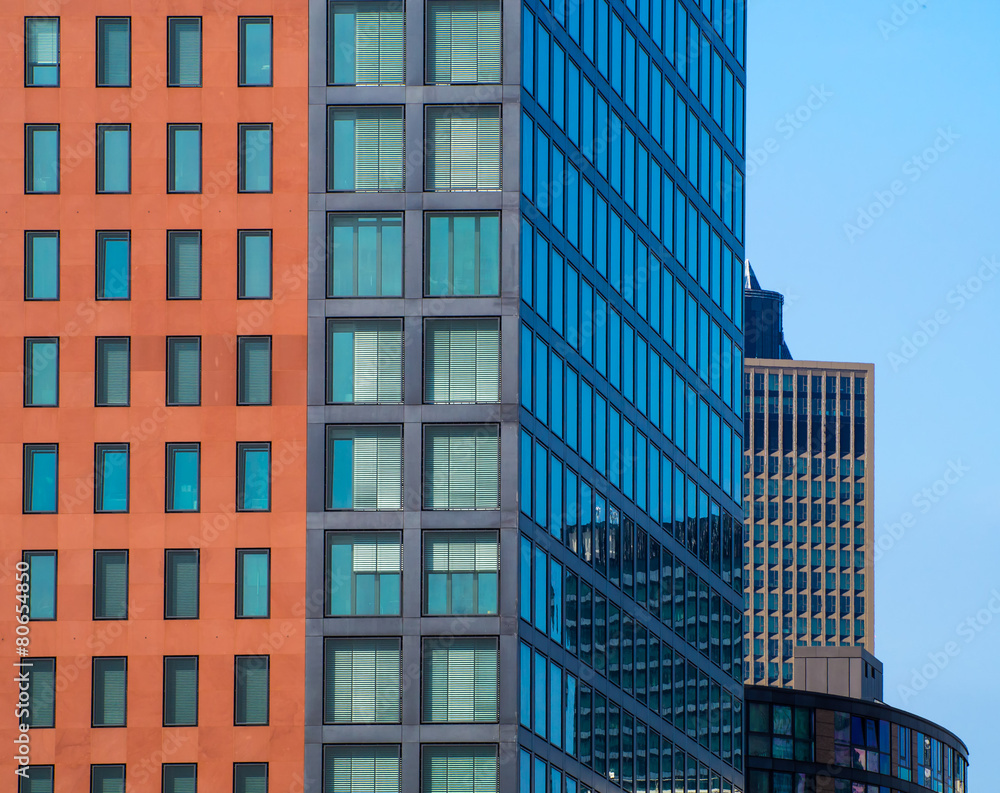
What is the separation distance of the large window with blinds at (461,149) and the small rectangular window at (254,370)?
7.67 metres

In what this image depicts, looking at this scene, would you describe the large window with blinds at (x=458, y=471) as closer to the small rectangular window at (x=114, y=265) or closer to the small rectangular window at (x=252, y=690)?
the small rectangular window at (x=252, y=690)

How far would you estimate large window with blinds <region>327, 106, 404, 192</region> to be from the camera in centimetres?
6688

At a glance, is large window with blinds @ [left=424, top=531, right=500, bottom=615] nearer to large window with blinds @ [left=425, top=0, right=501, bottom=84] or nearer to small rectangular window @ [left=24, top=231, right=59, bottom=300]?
small rectangular window @ [left=24, top=231, right=59, bottom=300]

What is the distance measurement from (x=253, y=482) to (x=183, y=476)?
2.25 meters

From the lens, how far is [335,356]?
66.3 m

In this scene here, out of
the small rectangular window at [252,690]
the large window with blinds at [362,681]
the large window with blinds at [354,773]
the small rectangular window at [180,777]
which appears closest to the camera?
the small rectangular window at [180,777]

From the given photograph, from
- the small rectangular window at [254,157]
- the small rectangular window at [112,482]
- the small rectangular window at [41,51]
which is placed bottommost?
the small rectangular window at [112,482]

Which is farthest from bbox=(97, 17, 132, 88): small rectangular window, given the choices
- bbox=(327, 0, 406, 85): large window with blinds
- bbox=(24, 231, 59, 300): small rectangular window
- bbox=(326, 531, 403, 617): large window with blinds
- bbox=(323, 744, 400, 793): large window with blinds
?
bbox=(323, 744, 400, 793): large window with blinds

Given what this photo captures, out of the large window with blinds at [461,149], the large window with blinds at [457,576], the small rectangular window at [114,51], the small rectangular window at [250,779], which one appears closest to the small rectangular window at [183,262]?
the small rectangular window at [114,51]

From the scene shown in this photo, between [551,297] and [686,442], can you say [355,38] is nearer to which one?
[551,297]

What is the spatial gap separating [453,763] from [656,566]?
69.4ft

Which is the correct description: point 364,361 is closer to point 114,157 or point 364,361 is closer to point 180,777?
point 114,157

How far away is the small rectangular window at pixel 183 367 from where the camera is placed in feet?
Answer: 216

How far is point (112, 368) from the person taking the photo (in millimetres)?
66062
